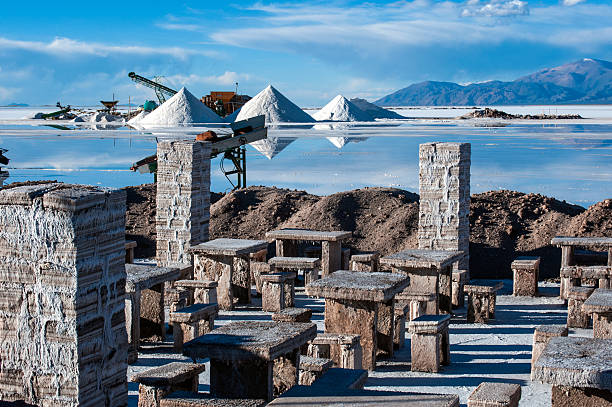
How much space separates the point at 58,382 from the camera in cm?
499

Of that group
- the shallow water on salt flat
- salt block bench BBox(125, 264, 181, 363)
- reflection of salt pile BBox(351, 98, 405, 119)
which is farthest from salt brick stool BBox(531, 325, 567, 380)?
reflection of salt pile BBox(351, 98, 405, 119)

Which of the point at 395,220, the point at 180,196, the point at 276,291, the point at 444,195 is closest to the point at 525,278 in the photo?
the point at 444,195

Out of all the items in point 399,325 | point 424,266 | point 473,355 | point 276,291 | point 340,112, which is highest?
point 340,112

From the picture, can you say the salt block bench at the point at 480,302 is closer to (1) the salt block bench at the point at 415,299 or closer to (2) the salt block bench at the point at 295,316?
(1) the salt block bench at the point at 415,299

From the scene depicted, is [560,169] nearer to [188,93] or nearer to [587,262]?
[587,262]

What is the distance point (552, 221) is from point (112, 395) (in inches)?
433

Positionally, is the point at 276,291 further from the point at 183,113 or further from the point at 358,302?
the point at 183,113

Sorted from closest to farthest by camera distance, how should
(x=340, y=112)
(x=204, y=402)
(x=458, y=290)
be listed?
(x=204, y=402) → (x=458, y=290) → (x=340, y=112)

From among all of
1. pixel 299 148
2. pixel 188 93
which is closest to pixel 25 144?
pixel 188 93

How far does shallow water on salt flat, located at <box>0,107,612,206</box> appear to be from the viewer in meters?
21.9

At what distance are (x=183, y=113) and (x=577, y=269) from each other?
32.6 meters

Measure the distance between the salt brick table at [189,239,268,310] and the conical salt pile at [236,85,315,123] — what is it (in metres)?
32.6

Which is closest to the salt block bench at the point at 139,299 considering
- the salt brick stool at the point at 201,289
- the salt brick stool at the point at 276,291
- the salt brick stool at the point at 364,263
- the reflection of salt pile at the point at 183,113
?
the salt brick stool at the point at 201,289

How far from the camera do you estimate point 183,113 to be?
136 feet
